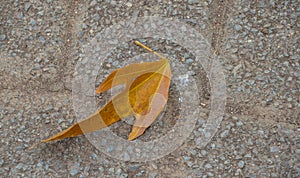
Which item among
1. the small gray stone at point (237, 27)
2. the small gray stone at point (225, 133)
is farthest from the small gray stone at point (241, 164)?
the small gray stone at point (237, 27)

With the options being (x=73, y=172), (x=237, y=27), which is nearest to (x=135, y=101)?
(x=73, y=172)

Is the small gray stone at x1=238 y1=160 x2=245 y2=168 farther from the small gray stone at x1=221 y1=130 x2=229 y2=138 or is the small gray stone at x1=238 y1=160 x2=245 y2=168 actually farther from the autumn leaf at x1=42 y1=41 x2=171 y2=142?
the autumn leaf at x1=42 y1=41 x2=171 y2=142

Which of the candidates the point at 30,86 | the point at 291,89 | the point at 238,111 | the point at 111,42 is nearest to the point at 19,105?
the point at 30,86

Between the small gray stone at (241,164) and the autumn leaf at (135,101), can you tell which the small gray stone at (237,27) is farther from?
the small gray stone at (241,164)

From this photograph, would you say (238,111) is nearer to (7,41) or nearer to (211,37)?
(211,37)

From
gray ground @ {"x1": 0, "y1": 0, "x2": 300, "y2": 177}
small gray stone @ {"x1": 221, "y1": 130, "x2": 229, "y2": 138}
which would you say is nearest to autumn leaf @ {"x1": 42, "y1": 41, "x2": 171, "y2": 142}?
gray ground @ {"x1": 0, "y1": 0, "x2": 300, "y2": 177}
